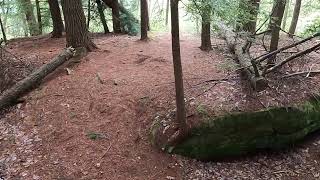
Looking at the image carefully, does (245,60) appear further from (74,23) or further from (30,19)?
(30,19)

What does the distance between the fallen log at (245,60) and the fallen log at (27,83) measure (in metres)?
5.06

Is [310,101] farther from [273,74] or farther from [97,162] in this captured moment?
[97,162]

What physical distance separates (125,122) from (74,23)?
4383 millimetres

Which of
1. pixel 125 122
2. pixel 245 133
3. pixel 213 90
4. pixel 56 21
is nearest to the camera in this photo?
pixel 245 133

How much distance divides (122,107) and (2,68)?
3.93m

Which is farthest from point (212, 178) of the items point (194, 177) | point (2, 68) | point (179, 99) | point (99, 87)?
point (2, 68)

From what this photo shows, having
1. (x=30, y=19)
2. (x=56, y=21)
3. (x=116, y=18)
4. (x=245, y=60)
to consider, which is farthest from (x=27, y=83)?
(x=30, y=19)

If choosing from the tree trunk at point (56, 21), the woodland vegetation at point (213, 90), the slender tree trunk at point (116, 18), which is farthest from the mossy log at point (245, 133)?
the slender tree trunk at point (116, 18)

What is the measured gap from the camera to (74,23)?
404 inches

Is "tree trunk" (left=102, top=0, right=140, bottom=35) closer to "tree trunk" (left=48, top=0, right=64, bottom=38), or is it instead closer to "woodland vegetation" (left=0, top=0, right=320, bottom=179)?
"tree trunk" (left=48, top=0, right=64, bottom=38)

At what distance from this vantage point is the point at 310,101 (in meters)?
7.48

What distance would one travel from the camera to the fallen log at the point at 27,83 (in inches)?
320

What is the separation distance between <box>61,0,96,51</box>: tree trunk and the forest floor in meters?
1.24

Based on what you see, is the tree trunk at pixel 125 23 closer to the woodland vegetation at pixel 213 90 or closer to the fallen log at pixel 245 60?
the fallen log at pixel 245 60
